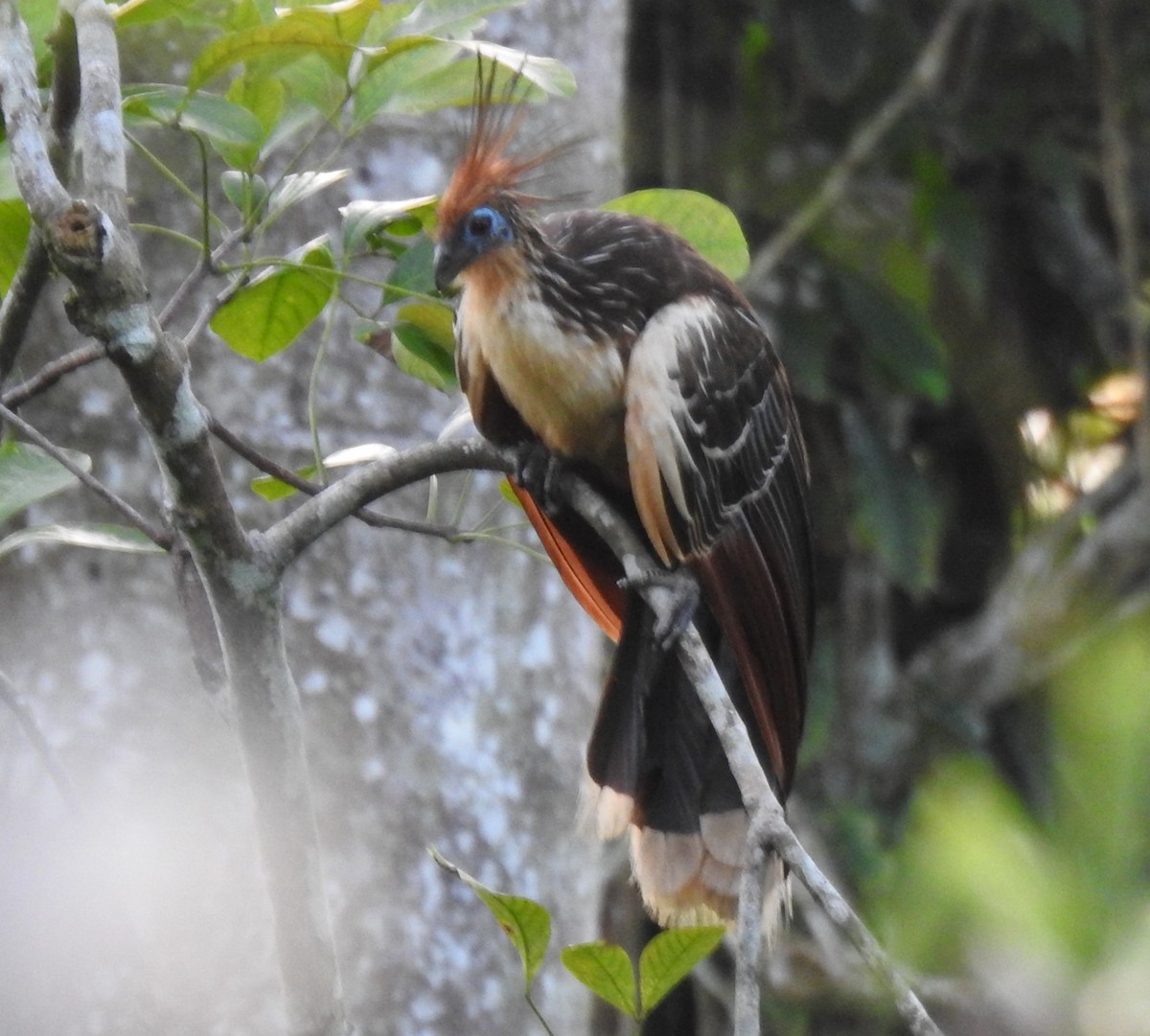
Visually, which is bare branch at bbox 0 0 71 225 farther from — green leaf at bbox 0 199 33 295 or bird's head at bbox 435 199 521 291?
bird's head at bbox 435 199 521 291

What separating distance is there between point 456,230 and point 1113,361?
3.46 meters

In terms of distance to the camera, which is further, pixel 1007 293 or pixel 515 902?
pixel 1007 293

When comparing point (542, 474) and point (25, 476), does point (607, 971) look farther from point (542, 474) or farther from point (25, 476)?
point (542, 474)

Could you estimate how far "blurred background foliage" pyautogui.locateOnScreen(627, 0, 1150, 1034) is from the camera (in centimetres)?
413

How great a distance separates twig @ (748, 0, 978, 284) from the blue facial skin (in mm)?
2205

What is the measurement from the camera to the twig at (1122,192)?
4.43 metres

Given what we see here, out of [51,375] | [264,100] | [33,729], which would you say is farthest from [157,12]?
[33,729]

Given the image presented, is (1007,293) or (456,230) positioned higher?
(456,230)

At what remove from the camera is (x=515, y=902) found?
121cm

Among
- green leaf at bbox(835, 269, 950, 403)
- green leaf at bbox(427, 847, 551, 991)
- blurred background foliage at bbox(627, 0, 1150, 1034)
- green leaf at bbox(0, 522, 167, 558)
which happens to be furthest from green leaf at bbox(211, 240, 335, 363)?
green leaf at bbox(835, 269, 950, 403)

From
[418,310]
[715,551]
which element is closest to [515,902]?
[418,310]

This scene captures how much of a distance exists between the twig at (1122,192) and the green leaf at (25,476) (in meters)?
3.47

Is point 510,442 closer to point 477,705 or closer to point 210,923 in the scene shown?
point 477,705

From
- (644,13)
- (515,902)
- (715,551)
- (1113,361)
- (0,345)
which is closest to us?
(515,902)
